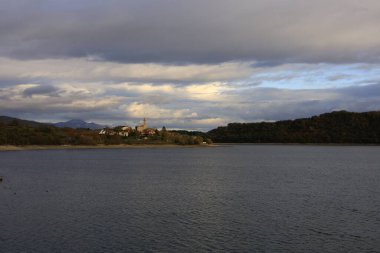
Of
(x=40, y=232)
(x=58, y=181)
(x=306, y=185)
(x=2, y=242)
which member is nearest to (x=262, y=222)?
(x=40, y=232)

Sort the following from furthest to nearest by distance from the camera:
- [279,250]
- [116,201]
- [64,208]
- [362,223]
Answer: [116,201] < [64,208] < [362,223] < [279,250]

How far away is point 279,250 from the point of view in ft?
71.5

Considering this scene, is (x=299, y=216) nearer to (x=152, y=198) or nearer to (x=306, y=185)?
(x=152, y=198)

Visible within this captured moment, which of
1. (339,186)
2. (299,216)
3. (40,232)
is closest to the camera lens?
(40,232)

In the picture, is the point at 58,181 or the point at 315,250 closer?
the point at 315,250

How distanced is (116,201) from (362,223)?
61.5 feet

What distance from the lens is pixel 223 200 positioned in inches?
1510

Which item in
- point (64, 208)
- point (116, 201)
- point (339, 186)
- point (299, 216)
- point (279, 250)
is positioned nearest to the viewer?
point (279, 250)

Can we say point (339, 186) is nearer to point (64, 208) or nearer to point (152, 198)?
point (152, 198)

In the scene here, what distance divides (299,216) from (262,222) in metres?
3.35

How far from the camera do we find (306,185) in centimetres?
5069

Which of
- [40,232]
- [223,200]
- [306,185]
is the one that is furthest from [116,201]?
[306,185]

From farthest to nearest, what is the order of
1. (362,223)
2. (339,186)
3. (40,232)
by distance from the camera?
(339,186), (362,223), (40,232)

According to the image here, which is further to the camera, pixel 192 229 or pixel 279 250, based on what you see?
pixel 192 229
